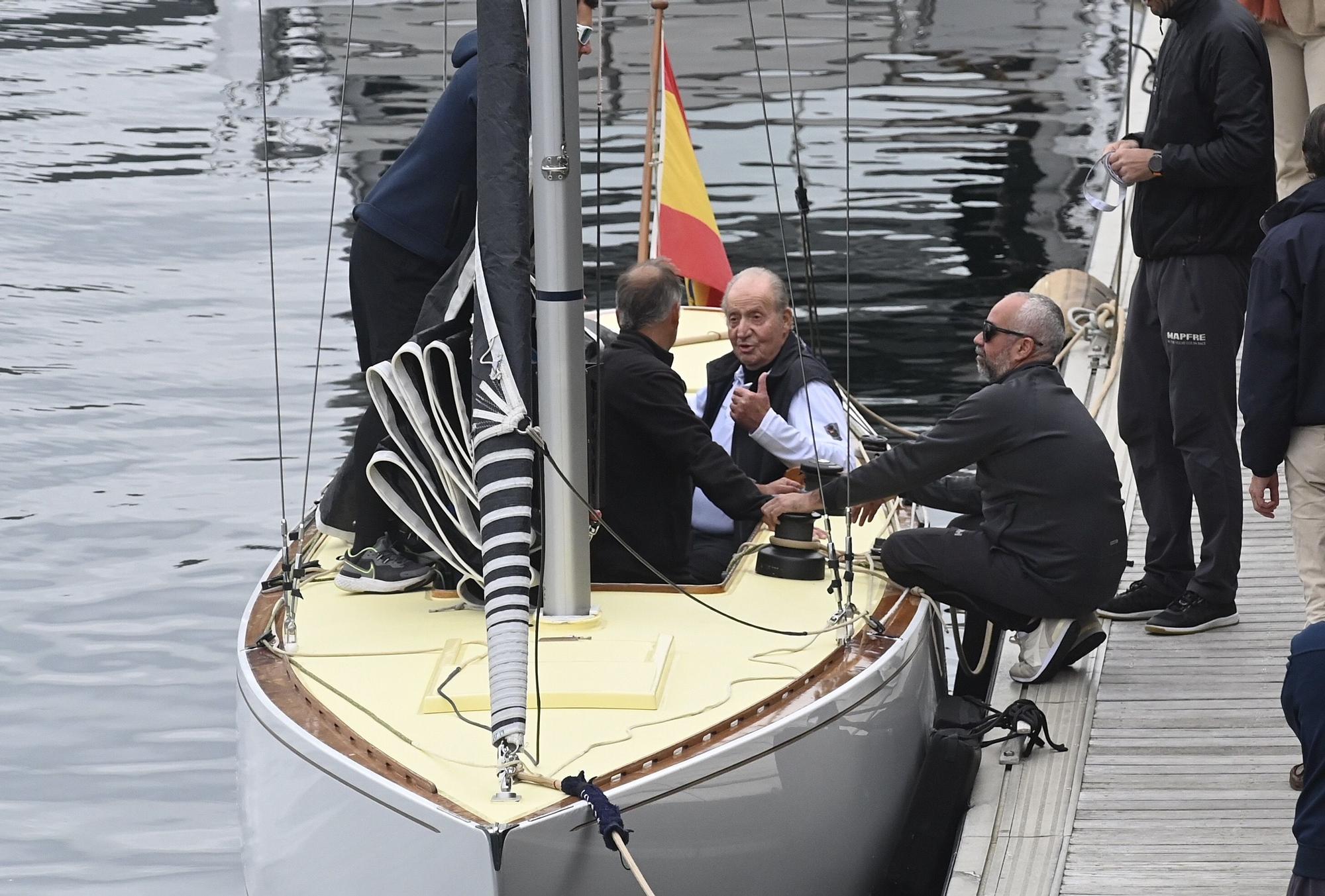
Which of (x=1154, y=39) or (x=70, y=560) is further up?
(x=1154, y=39)

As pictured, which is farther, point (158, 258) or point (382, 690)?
point (158, 258)

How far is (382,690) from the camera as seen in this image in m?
3.79

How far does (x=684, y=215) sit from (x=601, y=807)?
18.7 feet

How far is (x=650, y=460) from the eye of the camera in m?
4.56

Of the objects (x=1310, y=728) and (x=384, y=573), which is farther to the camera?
(x=384, y=573)

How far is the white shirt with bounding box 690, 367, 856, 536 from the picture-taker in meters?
4.91

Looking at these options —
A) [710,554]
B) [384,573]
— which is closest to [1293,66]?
[710,554]

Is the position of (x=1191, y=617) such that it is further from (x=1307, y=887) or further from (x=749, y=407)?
(x=1307, y=887)

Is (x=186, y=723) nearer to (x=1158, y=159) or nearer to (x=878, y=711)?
(x=878, y=711)

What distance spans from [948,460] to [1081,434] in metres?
0.35

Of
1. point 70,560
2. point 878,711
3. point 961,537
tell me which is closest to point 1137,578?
point 961,537

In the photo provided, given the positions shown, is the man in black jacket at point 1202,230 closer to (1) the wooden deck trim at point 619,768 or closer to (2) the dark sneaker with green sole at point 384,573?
(1) the wooden deck trim at point 619,768

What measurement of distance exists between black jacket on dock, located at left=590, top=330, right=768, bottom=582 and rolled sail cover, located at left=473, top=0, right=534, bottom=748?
765 millimetres

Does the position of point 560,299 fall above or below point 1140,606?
above
